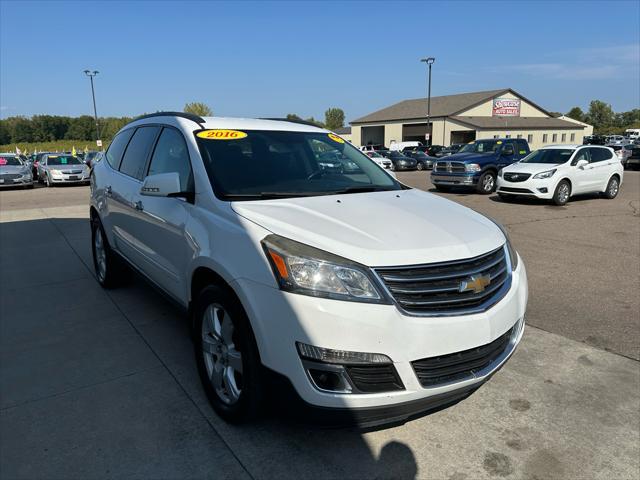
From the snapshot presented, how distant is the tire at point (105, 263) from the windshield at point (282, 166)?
231 cm

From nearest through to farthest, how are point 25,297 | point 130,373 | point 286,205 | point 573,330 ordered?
point 286,205, point 130,373, point 573,330, point 25,297

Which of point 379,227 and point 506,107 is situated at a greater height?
point 506,107

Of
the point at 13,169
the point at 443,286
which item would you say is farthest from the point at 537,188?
the point at 13,169

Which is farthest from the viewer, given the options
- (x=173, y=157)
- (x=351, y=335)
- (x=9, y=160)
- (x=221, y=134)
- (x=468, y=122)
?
(x=468, y=122)

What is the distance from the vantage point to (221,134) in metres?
3.47

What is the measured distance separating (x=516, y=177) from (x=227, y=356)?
12.5 metres

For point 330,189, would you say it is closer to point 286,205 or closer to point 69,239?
point 286,205

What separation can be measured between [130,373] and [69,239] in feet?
20.0

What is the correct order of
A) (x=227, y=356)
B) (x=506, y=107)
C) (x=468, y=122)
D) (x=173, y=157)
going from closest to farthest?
(x=227, y=356) < (x=173, y=157) < (x=468, y=122) < (x=506, y=107)

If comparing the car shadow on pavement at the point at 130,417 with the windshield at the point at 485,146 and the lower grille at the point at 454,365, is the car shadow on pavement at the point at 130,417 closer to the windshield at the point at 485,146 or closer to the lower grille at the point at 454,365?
the lower grille at the point at 454,365

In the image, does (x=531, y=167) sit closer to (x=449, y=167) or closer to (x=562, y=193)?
(x=562, y=193)

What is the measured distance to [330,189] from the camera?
3.39m

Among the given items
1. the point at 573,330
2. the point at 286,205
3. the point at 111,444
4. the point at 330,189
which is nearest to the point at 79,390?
the point at 111,444

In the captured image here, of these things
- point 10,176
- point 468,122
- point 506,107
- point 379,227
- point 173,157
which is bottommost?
point 10,176
